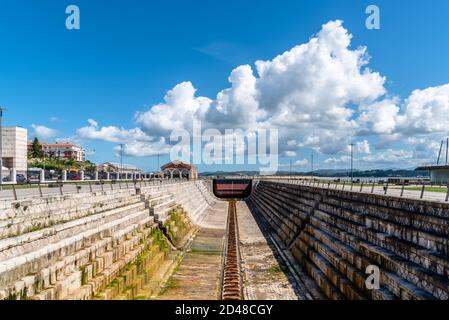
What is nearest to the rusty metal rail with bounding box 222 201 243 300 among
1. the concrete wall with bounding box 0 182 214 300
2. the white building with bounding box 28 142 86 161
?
the concrete wall with bounding box 0 182 214 300

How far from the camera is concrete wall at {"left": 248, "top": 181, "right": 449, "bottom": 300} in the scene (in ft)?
41.1

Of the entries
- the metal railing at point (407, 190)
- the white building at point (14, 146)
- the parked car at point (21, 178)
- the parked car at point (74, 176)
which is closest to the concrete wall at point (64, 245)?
the parked car at point (21, 178)

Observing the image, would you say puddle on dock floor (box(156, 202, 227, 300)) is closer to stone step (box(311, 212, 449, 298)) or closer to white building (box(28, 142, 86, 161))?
stone step (box(311, 212, 449, 298))

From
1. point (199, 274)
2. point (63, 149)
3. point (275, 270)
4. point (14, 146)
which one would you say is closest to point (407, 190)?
point (275, 270)

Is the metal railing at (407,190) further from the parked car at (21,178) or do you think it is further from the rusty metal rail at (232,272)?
the parked car at (21,178)

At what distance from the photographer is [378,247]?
16578 mm

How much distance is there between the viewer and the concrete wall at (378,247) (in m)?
12.5

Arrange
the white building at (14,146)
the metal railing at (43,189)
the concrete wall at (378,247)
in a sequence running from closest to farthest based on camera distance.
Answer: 1. the concrete wall at (378,247)
2. the metal railing at (43,189)
3. the white building at (14,146)

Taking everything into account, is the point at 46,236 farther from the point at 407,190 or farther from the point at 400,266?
the point at 407,190

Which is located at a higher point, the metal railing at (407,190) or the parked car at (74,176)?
the parked car at (74,176)

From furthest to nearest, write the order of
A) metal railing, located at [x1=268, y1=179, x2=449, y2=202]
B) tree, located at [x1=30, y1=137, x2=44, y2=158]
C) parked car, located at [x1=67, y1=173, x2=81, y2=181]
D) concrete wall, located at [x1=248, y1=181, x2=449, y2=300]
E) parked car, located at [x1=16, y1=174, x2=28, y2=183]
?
tree, located at [x1=30, y1=137, x2=44, y2=158] → parked car, located at [x1=67, y1=173, x2=81, y2=181] → parked car, located at [x1=16, y1=174, x2=28, y2=183] → metal railing, located at [x1=268, y1=179, x2=449, y2=202] → concrete wall, located at [x1=248, y1=181, x2=449, y2=300]

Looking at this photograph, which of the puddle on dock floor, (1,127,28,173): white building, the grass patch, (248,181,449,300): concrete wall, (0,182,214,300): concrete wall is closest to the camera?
(0,182,214,300): concrete wall
